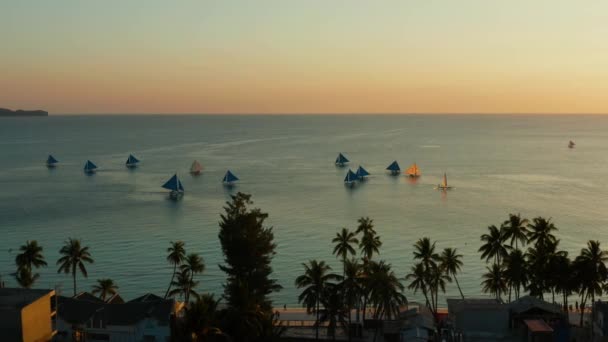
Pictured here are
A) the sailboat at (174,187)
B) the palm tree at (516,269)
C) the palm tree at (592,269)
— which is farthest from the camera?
the sailboat at (174,187)

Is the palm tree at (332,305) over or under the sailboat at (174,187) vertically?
under

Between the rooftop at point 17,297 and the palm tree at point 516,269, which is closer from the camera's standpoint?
the rooftop at point 17,297

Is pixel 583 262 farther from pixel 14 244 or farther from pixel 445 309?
pixel 14 244

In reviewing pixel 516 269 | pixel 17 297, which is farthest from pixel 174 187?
pixel 17 297

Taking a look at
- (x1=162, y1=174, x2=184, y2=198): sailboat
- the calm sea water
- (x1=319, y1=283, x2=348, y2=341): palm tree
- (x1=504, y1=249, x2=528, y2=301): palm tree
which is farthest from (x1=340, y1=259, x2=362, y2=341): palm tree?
(x1=162, y1=174, x2=184, y2=198): sailboat

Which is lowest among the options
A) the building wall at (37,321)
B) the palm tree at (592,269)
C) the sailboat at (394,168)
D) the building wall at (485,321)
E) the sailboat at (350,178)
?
the building wall at (485,321)

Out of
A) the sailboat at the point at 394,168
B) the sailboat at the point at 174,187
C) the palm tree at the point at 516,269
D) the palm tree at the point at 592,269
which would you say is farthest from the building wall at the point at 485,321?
the sailboat at the point at 394,168

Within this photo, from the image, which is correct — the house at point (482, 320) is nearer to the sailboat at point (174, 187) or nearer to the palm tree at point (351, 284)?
the palm tree at point (351, 284)
